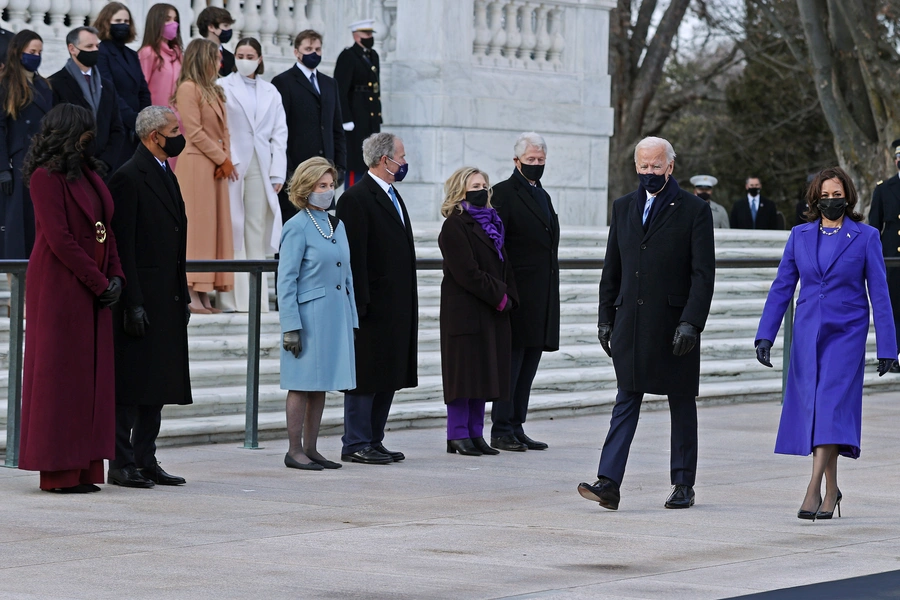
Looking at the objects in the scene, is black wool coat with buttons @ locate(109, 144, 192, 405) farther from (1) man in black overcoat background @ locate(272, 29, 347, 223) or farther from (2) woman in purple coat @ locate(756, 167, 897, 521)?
(1) man in black overcoat background @ locate(272, 29, 347, 223)

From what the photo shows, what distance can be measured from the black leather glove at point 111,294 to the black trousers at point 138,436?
62cm

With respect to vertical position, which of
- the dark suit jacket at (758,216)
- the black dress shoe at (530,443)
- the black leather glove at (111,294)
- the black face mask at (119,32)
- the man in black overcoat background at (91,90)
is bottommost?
the black dress shoe at (530,443)

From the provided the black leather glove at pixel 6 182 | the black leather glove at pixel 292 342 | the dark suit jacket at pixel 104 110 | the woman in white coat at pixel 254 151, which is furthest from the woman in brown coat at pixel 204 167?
the black leather glove at pixel 292 342

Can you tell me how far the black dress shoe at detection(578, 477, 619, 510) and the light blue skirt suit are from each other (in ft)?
5.90

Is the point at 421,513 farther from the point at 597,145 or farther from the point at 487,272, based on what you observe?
the point at 597,145

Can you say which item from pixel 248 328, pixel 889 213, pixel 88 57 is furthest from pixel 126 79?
pixel 889 213

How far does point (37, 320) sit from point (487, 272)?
287 centimetres

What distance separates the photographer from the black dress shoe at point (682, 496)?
8.52 metres

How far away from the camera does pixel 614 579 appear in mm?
6590

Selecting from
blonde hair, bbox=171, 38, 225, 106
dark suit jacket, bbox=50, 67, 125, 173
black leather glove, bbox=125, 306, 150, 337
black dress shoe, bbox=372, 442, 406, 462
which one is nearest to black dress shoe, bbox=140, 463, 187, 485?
black leather glove, bbox=125, 306, 150, 337

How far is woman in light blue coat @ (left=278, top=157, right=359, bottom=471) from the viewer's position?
378 inches

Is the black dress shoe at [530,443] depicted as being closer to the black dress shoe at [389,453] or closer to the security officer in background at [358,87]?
the black dress shoe at [389,453]

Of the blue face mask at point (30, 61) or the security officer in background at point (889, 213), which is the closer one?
the blue face mask at point (30, 61)

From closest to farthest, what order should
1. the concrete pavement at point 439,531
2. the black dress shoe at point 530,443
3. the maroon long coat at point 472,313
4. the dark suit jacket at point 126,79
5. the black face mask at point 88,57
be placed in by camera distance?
1. the concrete pavement at point 439,531
2. the maroon long coat at point 472,313
3. the black dress shoe at point 530,443
4. the black face mask at point 88,57
5. the dark suit jacket at point 126,79
